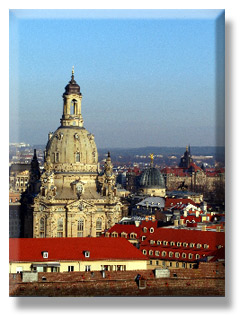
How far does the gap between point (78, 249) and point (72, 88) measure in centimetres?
488

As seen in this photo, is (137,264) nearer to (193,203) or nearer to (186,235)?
(186,235)

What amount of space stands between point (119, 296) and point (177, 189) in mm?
37196

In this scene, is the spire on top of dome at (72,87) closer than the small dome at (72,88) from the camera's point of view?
Yes

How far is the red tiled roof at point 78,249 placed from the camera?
27.0 metres

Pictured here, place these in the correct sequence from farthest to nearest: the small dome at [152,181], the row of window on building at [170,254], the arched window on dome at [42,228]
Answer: the small dome at [152,181], the arched window on dome at [42,228], the row of window on building at [170,254]

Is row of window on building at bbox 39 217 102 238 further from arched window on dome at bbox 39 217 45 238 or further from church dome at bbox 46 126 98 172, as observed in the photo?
church dome at bbox 46 126 98 172

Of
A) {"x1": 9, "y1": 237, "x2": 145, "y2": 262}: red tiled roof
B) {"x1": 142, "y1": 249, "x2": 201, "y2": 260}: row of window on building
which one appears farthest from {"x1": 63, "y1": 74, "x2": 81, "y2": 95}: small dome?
{"x1": 142, "y1": 249, "x2": 201, "y2": 260}: row of window on building

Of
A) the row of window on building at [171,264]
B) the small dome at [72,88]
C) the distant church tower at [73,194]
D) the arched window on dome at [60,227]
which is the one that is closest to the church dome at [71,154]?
the distant church tower at [73,194]

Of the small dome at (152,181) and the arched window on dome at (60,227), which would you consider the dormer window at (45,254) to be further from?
the small dome at (152,181)

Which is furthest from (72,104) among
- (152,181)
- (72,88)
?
(152,181)

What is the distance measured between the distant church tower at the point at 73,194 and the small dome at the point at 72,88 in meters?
11.1

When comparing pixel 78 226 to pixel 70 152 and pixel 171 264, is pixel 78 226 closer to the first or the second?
pixel 70 152

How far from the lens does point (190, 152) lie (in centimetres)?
2989

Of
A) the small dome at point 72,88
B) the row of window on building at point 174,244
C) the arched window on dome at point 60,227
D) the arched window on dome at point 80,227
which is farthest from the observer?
the arched window on dome at point 60,227
